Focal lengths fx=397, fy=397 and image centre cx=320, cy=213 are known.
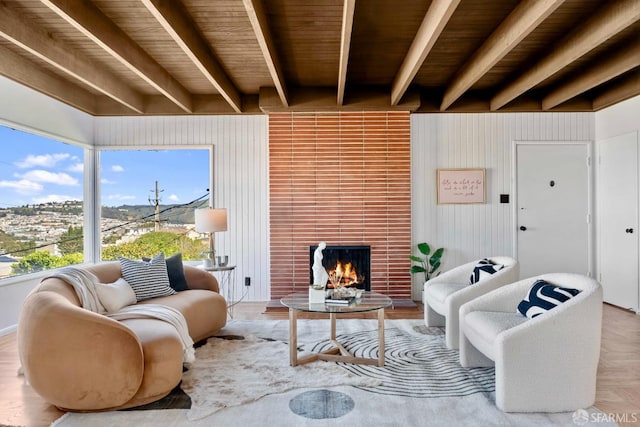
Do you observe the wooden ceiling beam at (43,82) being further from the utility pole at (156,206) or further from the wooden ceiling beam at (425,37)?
the wooden ceiling beam at (425,37)

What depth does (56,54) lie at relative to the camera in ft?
10.7

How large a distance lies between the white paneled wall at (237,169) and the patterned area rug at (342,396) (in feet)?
6.07

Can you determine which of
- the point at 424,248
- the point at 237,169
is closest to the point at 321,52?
the point at 237,169

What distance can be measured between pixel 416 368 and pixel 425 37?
2.41m

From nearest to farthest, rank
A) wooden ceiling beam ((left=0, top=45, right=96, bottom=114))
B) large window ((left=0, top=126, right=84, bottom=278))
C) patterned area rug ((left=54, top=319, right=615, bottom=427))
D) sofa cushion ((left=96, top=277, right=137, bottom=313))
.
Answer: patterned area rug ((left=54, top=319, right=615, bottom=427))
sofa cushion ((left=96, top=277, right=137, bottom=313))
wooden ceiling beam ((left=0, top=45, right=96, bottom=114))
large window ((left=0, top=126, right=84, bottom=278))

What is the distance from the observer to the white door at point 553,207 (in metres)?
5.00

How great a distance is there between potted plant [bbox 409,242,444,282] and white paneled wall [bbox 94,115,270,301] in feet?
6.13

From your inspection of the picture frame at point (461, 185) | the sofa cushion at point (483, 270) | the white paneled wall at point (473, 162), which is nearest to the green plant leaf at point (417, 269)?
the white paneled wall at point (473, 162)

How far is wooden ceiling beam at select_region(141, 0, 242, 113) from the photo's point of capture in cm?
253

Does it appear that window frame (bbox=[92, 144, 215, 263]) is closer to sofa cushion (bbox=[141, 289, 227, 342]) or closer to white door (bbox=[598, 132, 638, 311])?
sofa cushion (bbox=[141, 289, 227, 342])

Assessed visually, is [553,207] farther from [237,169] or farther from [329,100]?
[237,169]

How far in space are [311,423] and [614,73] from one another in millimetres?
3920

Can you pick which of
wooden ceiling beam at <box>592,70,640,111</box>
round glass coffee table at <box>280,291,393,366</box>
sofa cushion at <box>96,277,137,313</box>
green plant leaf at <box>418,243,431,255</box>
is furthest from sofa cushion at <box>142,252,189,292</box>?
wooden ceiling beam at <box>592,70,640,111</box>

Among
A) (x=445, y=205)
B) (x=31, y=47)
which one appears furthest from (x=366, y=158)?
(x=31, y=47)
